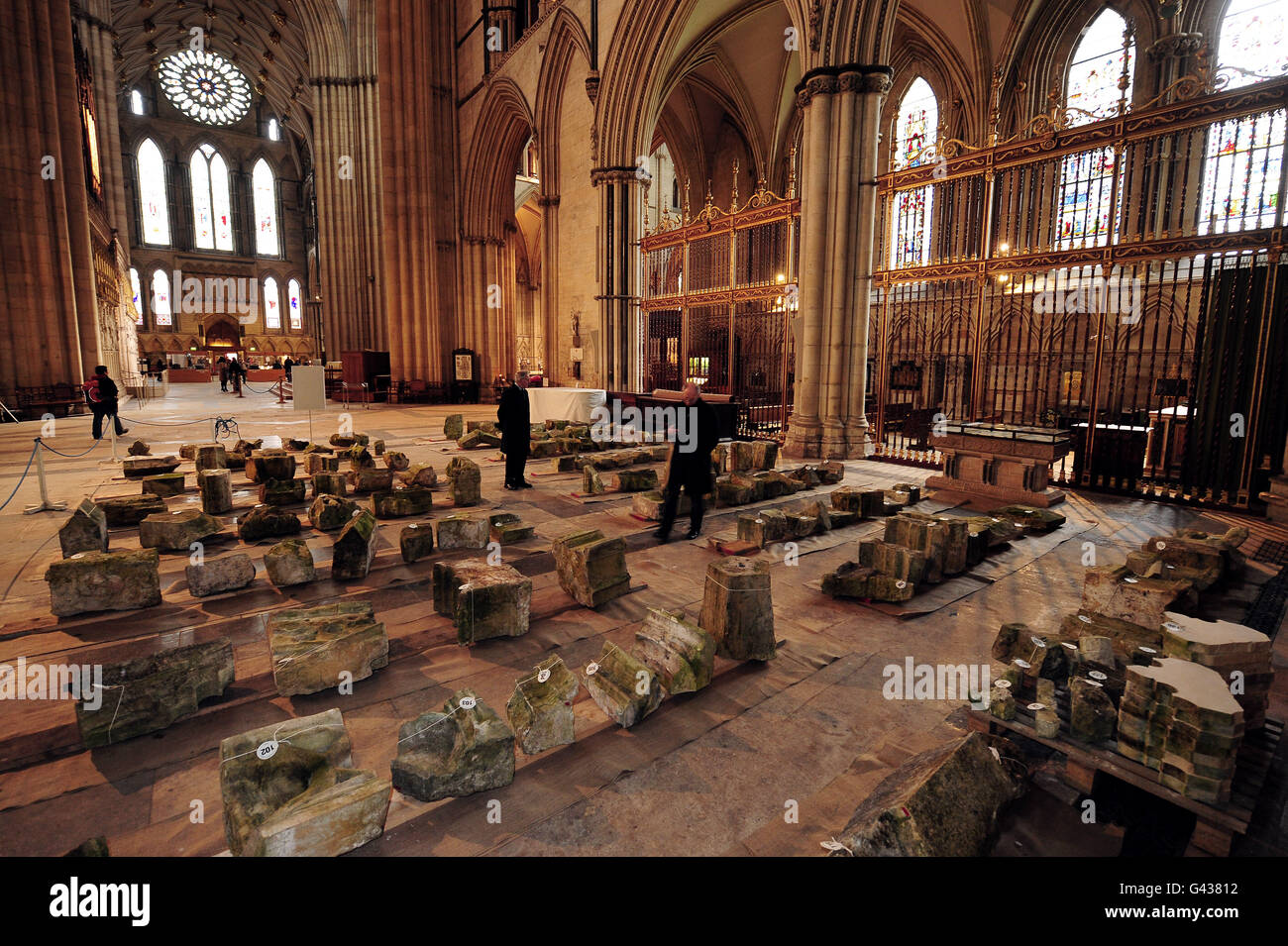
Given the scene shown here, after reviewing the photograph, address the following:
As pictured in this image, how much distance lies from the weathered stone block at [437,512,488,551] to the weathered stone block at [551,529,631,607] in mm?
1288

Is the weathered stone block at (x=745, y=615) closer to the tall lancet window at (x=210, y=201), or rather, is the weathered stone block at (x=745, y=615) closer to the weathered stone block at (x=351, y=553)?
the weathered stone block at (x=351, y=553)

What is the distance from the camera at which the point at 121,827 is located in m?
2.35

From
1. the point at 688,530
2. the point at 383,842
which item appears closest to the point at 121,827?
the point at 383,842

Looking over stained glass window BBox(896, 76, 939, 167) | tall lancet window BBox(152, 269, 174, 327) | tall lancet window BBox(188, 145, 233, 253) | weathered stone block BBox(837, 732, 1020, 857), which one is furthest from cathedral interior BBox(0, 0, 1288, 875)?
tall lancet window BBox(188, 145, 233, 253)

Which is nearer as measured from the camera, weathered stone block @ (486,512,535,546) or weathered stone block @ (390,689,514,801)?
weathered stone block @ (390,689,514,801)

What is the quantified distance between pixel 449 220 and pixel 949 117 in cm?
1851

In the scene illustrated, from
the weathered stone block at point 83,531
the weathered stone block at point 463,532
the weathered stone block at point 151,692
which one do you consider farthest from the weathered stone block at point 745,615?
the weathered stone block at point 83,531

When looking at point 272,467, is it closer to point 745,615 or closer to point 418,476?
point 418,476

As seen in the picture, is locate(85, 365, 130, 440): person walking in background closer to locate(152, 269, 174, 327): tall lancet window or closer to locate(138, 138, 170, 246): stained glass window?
locate(152, 269, 174, 327): tall lancet window

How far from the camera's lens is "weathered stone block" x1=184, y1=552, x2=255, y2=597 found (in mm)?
4523

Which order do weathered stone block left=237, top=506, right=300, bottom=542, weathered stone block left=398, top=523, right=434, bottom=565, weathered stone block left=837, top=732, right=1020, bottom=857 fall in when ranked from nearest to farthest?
weathered stone block left=837, top=732, right=1020, bottom=857
weathered stone block left=398, top=523, right=434, bottom=565
weathered stone block left=237, top=506, right=300, bottom=542

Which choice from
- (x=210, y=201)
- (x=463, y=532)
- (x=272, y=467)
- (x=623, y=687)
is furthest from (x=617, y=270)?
(x=210, y=201)

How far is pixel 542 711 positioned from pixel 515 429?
6117 millimetres

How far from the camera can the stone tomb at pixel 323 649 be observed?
3.24 meters
